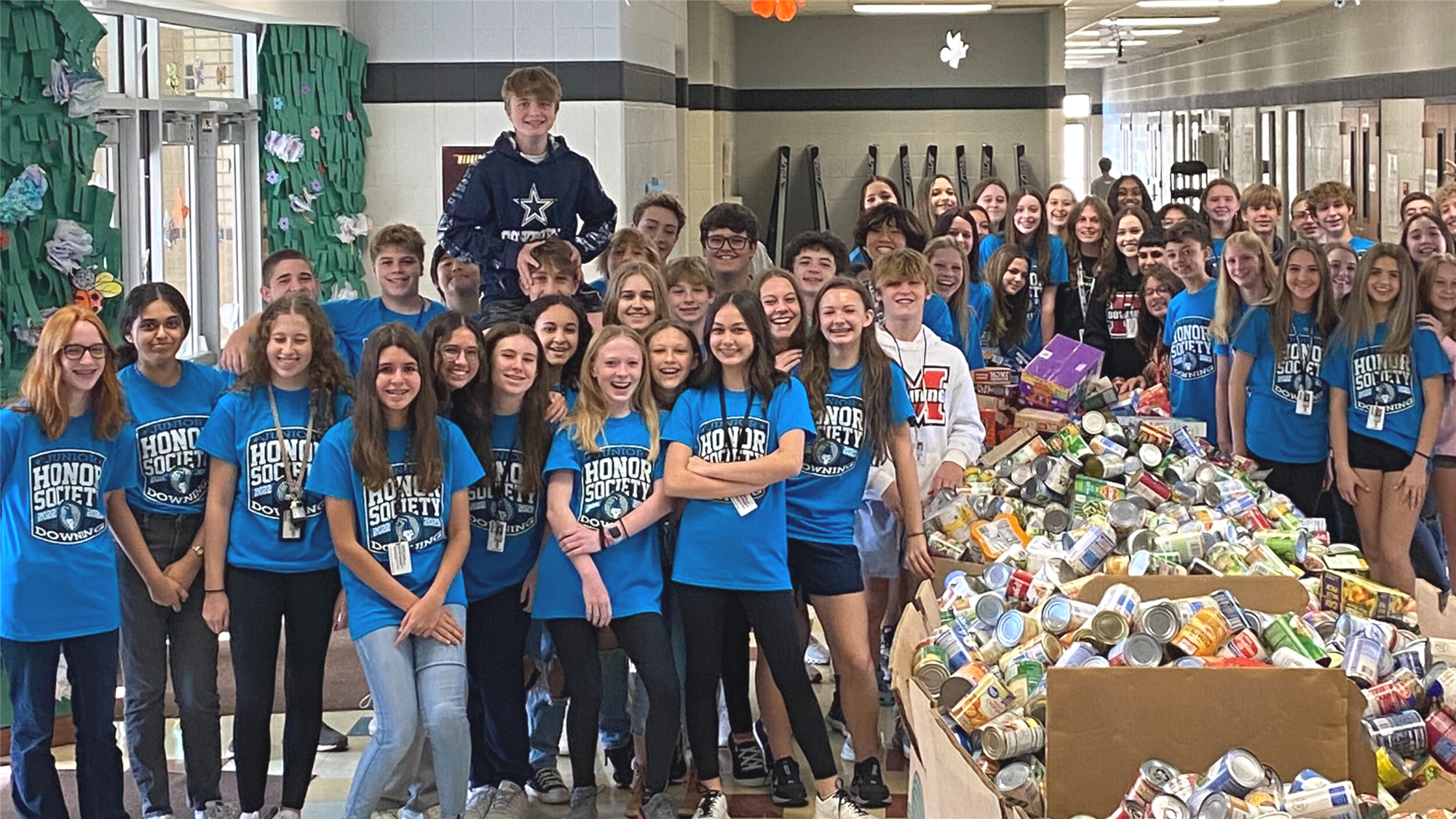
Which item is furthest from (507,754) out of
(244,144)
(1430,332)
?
(244,144)

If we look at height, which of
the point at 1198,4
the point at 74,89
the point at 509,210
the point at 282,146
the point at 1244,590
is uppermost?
the point at 1198,4

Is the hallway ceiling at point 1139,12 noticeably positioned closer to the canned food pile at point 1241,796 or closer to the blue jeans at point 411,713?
the blue jeans at point 411,713

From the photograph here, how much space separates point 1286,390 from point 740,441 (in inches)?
93.4

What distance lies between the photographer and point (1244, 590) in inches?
150

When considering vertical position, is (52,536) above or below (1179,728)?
above

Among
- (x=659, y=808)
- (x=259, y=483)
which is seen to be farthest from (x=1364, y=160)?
(x=259, y=483)

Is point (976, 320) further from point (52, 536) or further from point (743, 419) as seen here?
point (52, 536)

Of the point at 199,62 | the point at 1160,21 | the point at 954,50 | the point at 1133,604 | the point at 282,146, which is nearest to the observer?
the point at 1133,604

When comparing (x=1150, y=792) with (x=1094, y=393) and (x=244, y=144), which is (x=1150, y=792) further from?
(x=244, y=144)

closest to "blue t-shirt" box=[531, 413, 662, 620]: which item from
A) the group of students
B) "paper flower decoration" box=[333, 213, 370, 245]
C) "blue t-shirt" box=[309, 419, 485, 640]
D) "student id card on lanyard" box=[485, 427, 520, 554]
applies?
the group of students

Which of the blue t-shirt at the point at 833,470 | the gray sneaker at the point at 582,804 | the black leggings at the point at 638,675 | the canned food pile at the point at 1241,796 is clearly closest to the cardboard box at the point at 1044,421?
the blue t-shirt at the point at 833,470

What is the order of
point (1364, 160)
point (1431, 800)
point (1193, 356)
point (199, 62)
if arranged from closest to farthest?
1. point (1431, 800)
2. point (1193, 356)
3. point (199, 62)
4. point (1364, 160)

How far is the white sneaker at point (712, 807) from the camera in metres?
4.30

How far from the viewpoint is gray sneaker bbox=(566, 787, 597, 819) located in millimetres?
4375
